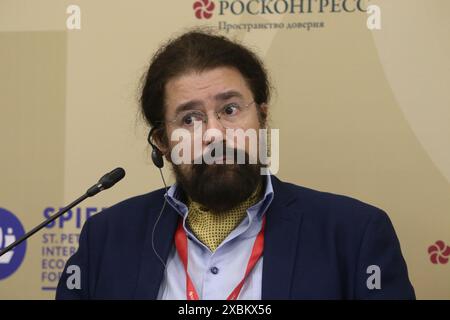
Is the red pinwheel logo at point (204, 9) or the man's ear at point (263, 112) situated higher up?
the red pinwheel logo at point (204, 9)

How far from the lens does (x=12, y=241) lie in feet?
7.37

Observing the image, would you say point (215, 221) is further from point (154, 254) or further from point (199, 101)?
point (199, 101)

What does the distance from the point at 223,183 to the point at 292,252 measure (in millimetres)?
288

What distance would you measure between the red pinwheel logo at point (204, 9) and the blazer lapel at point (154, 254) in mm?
769

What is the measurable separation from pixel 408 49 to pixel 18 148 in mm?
1527

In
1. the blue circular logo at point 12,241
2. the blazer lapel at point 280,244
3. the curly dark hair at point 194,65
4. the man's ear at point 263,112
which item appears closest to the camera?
the blazer lapel at point 280,244

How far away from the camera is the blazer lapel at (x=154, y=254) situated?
5.24ft

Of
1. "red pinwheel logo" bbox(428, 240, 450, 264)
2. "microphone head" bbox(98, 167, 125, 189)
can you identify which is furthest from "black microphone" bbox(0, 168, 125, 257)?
"red pinwheel logo" bbox(428, 240, 450, 264)

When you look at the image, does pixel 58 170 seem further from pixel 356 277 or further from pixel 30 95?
pixel 356 277

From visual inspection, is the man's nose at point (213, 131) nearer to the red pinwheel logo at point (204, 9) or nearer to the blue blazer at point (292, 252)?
the blue blazer at point (292, 252)

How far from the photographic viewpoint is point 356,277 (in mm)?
1534

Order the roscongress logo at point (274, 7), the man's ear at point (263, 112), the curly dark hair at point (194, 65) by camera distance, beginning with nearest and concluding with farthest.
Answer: the curly dark hair at point (194, 65), the man's ear at point (263, 112), the roscongress logo at point (274, 7)

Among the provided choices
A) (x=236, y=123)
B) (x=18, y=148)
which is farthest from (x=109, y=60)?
(x=236, y=123)

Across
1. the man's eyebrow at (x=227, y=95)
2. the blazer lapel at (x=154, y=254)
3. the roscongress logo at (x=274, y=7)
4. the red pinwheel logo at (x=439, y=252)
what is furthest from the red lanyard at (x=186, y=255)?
the roscongress logo at (x=274, y=7)
